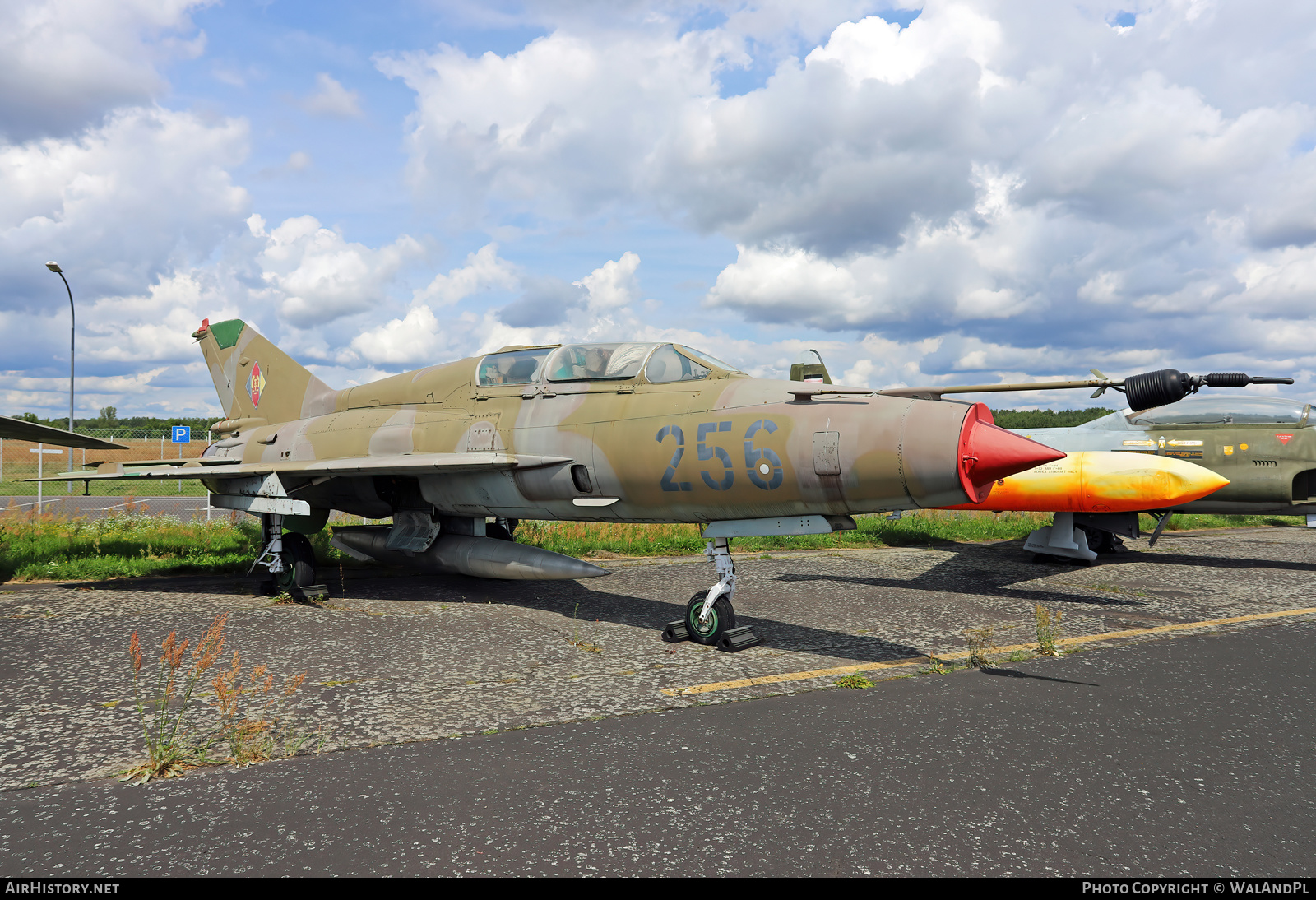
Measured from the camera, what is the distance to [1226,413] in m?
11.6

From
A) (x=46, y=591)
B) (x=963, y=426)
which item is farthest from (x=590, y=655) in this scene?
(x=46, y=591)

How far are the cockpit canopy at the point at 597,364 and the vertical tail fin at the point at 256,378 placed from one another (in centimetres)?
396

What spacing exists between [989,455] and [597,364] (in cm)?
394

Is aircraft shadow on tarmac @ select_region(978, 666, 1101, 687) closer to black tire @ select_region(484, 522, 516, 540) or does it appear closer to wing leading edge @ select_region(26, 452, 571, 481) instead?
wing leading edge @ select_region(26, 452, 571, 481)

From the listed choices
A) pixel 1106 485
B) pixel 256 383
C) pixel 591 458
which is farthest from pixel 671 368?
pixel 256 383

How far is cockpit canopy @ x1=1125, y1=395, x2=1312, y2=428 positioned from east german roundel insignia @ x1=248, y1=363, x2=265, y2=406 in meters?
14.6

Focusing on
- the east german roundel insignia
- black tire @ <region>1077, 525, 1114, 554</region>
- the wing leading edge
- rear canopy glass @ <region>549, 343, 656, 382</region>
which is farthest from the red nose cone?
the east german roundel insignia

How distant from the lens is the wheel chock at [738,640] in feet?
20.7

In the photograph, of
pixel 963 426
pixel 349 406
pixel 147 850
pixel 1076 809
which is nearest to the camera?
pixel 147 850

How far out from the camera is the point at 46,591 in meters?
8.70

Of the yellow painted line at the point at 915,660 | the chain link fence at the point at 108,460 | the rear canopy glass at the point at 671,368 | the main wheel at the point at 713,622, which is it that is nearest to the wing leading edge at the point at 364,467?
the rear canopy glass at the point at 671,368

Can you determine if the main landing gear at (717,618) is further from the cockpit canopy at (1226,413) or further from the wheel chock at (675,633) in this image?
the cockpit canopy at (1226,413)

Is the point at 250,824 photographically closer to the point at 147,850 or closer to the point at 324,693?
the point at 147,850
